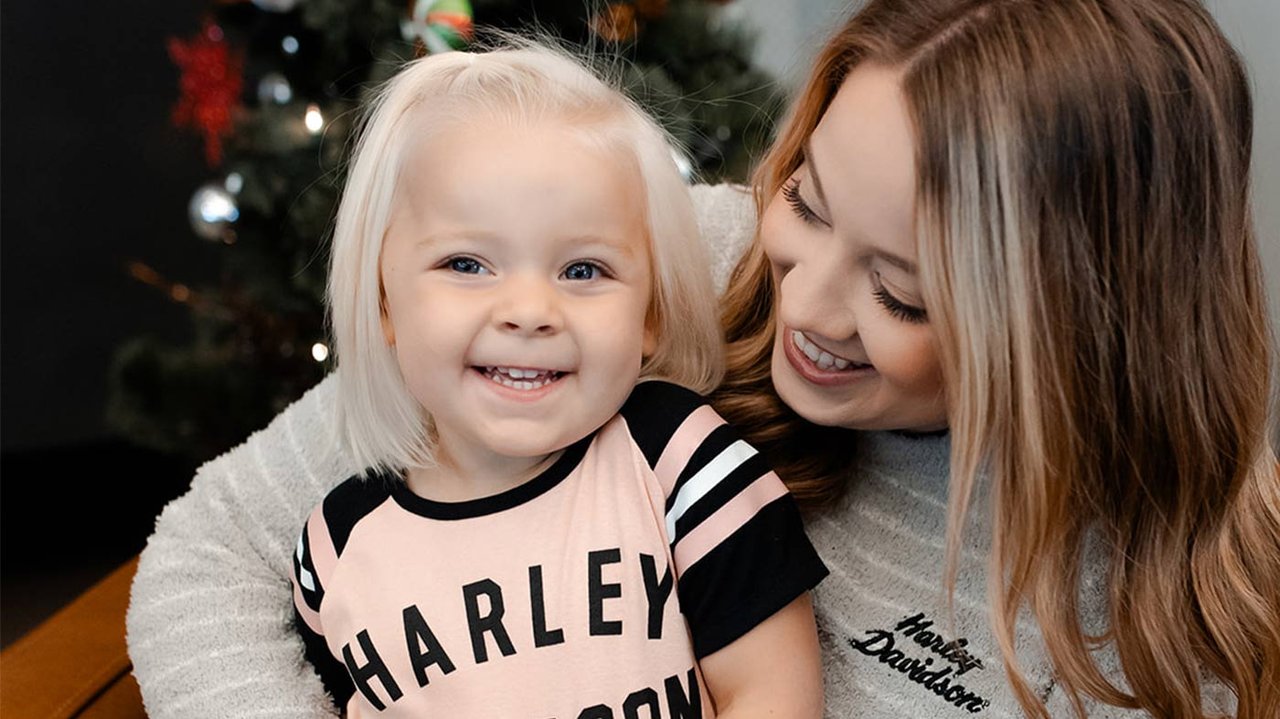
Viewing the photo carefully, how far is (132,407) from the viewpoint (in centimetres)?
247

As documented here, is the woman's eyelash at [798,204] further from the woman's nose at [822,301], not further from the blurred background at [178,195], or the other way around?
the blurred background at [178,195]

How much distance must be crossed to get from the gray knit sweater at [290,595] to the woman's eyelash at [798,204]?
9.9 inches

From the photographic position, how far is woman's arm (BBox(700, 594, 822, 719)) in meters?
0.97

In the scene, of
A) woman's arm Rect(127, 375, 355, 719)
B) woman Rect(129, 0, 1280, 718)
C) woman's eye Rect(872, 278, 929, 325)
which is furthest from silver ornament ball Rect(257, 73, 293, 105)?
woman's eye Rect(872, 278, 929, 325)

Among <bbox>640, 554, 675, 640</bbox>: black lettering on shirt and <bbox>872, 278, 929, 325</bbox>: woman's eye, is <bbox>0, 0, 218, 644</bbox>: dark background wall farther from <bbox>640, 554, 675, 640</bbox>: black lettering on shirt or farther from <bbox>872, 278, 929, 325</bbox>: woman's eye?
<bbox>872, 278, 929, 325</bbox>: woman's eye

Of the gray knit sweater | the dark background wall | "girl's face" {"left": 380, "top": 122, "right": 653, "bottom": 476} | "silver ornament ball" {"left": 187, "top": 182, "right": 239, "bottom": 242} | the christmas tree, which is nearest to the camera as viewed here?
"girl's face" {"left": 380, "top": 122, "right": 653, "bottom": 476}

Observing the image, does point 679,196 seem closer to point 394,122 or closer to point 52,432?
point 394,122

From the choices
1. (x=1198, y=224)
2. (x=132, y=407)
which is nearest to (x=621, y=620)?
(x=1198, y=224)

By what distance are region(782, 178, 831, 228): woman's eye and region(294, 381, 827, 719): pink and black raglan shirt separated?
0.18 m

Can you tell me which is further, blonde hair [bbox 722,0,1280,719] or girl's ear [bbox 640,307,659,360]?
girl's ear [bbox 640,307,659,360]

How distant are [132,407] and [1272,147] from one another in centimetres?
200

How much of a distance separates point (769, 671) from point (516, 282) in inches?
13.9

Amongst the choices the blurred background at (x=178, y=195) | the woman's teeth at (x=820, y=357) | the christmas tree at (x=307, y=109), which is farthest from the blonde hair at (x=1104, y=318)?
the christmas tree at (x=307, y=109)

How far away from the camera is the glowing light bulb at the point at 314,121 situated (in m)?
2.08
